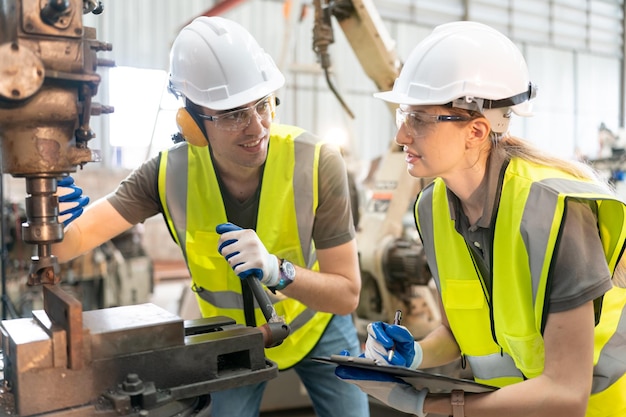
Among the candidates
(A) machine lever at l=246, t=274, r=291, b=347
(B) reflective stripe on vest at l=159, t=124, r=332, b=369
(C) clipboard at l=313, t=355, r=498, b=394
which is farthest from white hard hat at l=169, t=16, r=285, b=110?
(C) clipboard at l=313, t=355, r=498, b=394

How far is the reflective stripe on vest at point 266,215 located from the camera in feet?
5.04

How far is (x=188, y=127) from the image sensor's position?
1441 mm

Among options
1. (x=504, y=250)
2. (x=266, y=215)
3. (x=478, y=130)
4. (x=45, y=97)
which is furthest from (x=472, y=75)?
(x=45, y=97)

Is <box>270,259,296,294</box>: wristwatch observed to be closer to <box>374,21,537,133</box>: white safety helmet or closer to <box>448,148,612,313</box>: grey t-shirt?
<box>374,21,537,133</box>: white safety helmet

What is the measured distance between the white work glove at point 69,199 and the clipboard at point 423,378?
70 centimetres

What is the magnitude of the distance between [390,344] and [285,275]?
1.02 feet

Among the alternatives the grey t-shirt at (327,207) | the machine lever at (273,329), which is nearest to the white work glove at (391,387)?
the machine lever at (273,329)

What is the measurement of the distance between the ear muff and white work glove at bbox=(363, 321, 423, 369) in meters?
0.62

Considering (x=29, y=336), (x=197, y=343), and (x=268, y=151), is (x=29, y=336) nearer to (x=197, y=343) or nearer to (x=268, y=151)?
(x=197, y=343)

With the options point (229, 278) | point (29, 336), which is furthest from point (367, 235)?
point (29, 336)

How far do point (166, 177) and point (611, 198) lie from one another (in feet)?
3.52

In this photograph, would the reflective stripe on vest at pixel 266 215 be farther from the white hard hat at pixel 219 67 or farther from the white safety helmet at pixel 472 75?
the white safety helmet at pixel 472 75

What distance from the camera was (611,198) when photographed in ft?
3.36

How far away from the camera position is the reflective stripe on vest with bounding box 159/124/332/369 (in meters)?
1.54
